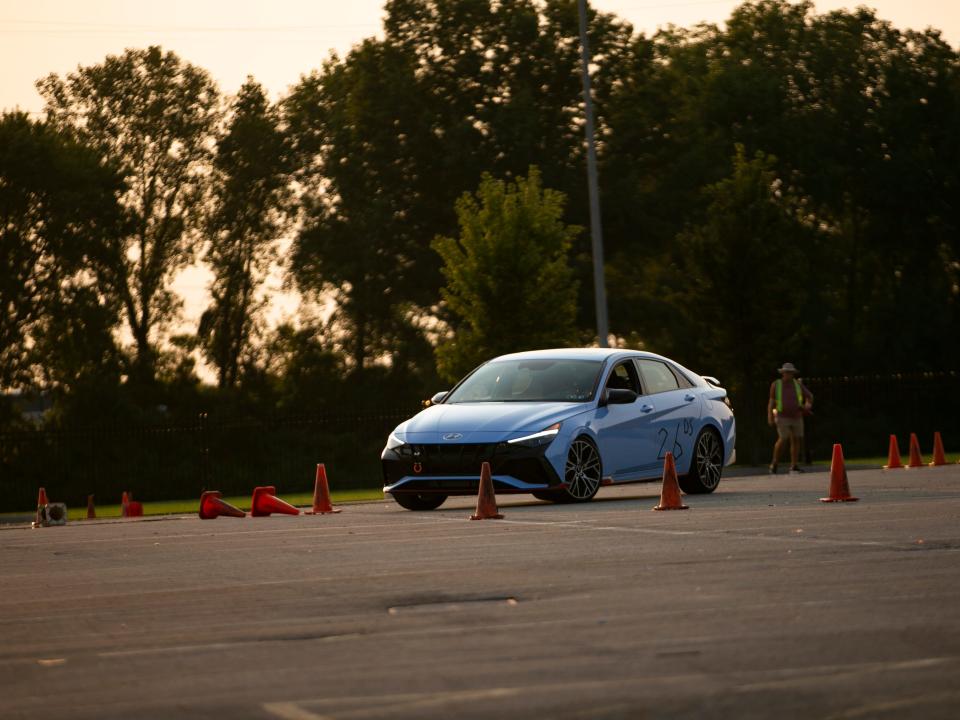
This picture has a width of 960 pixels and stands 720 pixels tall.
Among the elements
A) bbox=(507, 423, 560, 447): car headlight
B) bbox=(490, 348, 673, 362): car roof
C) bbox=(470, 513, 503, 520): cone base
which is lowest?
bbox=(470, 513, 503, 520): cone base


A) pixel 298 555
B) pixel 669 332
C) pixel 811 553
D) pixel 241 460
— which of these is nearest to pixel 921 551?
pixel 811 553

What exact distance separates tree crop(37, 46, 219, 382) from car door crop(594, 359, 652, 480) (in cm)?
4196

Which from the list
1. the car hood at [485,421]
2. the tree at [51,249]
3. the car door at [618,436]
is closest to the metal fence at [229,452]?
the tree at [51,249]

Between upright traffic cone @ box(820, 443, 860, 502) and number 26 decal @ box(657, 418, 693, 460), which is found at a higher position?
number 26 decal @ box(657, 418, 693, 460)

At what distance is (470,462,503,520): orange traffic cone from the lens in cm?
1691

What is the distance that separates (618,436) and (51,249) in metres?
39.8

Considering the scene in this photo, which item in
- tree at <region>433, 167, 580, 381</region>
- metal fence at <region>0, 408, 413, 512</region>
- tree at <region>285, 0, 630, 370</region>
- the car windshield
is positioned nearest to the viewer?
the car windshield

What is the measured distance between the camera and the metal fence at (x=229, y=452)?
3894 centimetres

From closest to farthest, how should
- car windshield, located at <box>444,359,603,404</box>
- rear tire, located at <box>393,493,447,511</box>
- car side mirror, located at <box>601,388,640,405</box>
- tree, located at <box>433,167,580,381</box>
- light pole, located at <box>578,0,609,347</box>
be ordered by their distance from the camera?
1. rear tire, located at <box>393,493,447,511</box>
2. car side mirror, located at <box>601,388,640,405</box>
3. car windshield, located at <box>444,359,603,404</box>
4. light pole, located at <box>578,0,609,347</box>
5. tree, located at <box>433,167,580,381</box>

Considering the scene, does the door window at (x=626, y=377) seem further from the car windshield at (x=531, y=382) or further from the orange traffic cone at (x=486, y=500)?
the orange traffic cone at (x=486, y=500)

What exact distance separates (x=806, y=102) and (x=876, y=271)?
23.0 ft

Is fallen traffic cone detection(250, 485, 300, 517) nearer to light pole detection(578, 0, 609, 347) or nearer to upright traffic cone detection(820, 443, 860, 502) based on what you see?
upright traffic cone detection(820, 443, 860, 502)

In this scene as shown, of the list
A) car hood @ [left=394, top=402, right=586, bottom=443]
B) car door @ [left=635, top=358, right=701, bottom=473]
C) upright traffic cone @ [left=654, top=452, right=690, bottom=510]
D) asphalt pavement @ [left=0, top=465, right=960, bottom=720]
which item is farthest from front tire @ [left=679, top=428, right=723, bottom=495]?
asphalt pavement @ [left=0, top=465, right=960, bottom=720]

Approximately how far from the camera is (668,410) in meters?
20.5
